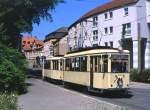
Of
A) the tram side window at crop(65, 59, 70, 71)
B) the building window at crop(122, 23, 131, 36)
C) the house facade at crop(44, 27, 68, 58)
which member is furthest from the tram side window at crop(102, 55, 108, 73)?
the house facade at crop(44, 27, 68, 58)

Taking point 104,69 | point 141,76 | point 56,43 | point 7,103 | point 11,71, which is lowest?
point 7,103

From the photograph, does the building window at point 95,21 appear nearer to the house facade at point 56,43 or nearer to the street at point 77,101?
the house facade at point 56,43

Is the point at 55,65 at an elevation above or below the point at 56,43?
below

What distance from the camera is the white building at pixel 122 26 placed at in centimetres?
7425

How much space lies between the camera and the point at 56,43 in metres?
131

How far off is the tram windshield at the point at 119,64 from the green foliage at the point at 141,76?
79.7 ft

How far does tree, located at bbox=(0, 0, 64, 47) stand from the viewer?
3776cm

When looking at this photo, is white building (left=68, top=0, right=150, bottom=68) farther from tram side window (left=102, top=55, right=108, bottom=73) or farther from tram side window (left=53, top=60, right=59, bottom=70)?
tram side window (left=102, top=55, right=108, bottom=73)

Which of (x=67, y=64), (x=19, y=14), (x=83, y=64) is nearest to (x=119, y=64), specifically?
(x=83, y=64)

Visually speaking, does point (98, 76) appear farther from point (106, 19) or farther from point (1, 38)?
point (106, 19)

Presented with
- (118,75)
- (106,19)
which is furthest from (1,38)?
(106,19)

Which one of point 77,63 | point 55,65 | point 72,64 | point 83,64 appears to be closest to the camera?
point 83,64

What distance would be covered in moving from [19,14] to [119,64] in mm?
13809

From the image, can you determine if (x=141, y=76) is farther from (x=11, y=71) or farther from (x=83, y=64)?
(x=11, y=71)
